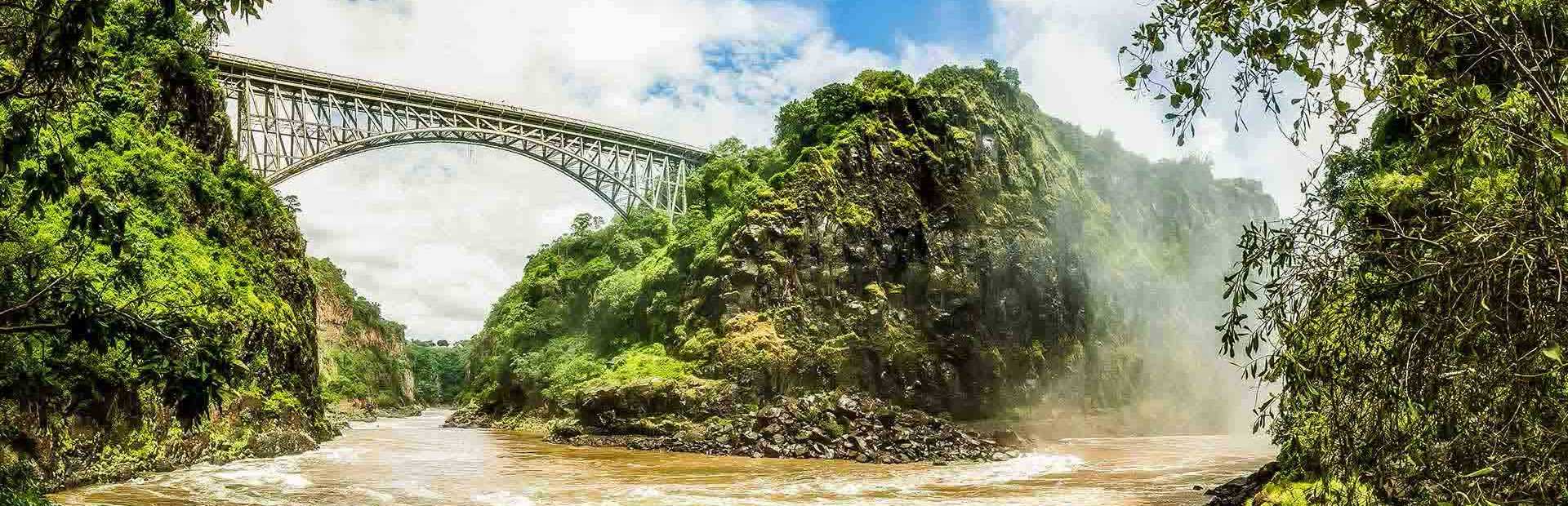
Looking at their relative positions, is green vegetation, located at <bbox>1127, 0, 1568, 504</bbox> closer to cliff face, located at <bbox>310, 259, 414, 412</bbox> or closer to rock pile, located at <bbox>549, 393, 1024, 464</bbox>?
rock pile, located at <bbox>549, 393, 1024, 464</bbox>

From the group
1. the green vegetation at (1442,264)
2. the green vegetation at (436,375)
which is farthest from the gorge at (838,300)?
the green vegetation at (436,375)

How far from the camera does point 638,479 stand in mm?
21438

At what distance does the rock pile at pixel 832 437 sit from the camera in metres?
27.7

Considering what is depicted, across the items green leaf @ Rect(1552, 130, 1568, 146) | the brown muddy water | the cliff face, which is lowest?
the brown muddy water

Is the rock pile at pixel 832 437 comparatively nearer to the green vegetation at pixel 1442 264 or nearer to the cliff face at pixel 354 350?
the green vegetation at pixel 1442 264

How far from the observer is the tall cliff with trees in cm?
3369

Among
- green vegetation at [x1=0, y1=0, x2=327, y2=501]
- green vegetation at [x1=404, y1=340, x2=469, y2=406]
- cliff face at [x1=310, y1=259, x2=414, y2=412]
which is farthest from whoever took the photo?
green vegetation at [x1=404, y1=340, x2=469, y2=406]

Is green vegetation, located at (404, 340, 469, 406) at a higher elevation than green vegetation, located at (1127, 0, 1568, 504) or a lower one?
higher

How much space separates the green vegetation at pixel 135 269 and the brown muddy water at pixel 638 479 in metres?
1.19

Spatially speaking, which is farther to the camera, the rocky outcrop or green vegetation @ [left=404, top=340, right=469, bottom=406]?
green vegetation @ [left=404, top=340, right=469, bottom=406]

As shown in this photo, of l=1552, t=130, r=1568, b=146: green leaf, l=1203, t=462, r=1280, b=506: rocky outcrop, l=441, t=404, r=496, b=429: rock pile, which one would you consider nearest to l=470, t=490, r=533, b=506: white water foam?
l=1203, t=462, r=1280, b=506: rocky outcrop

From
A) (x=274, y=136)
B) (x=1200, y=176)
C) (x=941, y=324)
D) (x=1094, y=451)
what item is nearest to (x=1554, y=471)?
(x=1094, y=451)

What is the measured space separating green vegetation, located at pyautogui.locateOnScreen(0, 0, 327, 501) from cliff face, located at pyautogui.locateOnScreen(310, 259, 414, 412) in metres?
26.6

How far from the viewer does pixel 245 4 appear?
4.55m
